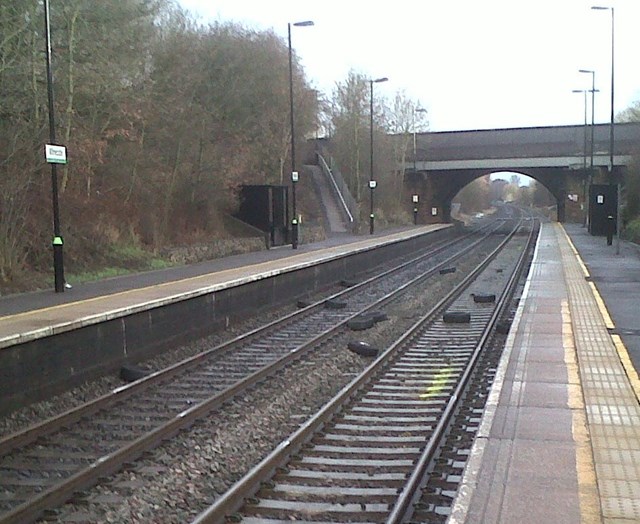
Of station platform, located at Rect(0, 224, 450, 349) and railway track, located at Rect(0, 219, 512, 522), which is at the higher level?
station platform, located at Rect(0, 224, 450, 349)

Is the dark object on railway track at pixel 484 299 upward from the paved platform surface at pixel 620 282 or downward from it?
downward

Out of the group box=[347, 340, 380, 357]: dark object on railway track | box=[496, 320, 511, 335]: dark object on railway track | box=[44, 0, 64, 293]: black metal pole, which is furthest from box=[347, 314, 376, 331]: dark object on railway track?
box=[44, 0, 64, 293]: black metal pole

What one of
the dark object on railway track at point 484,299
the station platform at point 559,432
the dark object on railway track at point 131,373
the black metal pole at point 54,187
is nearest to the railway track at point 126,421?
the dark object on railway track at point 131,373

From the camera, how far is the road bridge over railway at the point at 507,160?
226 feet

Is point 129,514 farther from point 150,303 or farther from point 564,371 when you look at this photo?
point 150,303

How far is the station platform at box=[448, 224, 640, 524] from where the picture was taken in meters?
5.49

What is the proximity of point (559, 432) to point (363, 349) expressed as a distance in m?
6.52

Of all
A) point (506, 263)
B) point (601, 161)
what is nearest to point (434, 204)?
point (601, 161)

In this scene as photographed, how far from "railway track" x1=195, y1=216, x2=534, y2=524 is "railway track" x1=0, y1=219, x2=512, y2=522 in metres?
1.44

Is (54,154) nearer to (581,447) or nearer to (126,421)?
(126,421)

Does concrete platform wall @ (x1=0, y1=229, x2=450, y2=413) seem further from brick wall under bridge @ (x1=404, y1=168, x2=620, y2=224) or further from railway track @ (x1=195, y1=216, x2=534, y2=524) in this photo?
brick wall under bridge @ (x1=404, y1=168, x2=620, y2=224)

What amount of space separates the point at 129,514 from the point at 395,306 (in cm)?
1412

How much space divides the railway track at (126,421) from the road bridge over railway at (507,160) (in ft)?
183

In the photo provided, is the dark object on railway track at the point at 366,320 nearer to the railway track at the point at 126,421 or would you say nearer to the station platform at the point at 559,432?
the railway track at the point at 126,421
